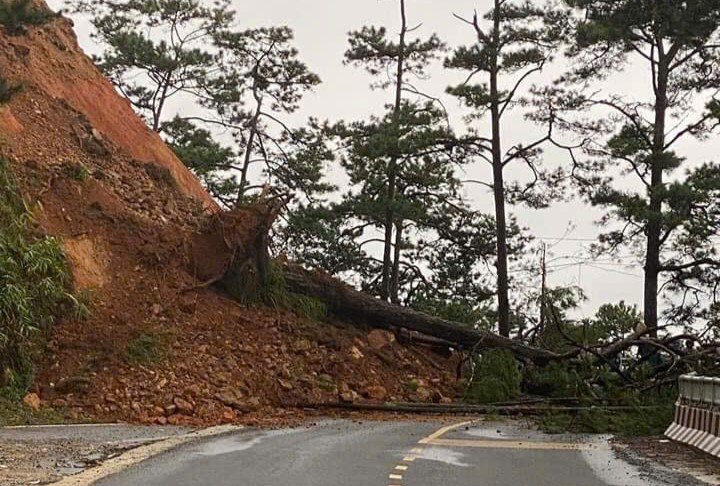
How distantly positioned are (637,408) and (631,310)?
30.2 feet

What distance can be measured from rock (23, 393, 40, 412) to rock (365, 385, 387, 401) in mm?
7142

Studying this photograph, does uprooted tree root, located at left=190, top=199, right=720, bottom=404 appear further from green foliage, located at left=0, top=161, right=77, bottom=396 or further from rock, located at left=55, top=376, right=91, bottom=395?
rock, located at left=55, top=376, right=91, bottom=395

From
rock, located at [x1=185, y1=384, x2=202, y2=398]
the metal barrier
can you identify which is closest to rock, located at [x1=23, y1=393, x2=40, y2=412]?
rock, located at [x1=185, y1=384, x2=202, y2=398]

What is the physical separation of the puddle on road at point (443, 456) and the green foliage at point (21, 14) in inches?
404

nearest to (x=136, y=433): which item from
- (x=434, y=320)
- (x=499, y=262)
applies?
(x=434, y=320)

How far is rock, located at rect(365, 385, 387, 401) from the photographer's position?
66.3ft

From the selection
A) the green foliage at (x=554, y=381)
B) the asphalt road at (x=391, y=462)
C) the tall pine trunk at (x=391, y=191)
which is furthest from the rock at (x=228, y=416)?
the tall pine trunk at (x=391, y=191)

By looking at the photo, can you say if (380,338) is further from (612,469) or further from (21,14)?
(612,469)

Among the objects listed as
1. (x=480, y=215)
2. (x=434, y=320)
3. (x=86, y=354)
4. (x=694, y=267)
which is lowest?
(x=86, y=354)

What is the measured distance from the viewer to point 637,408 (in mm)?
16594

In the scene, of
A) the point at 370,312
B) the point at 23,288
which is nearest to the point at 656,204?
the point at 370,312

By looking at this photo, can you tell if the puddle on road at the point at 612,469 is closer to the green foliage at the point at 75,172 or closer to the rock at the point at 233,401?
the rock at the point at 233,401

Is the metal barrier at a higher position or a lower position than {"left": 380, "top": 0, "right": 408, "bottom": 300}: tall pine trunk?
lower

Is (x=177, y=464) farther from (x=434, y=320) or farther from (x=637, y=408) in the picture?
(x=434, y=320)
